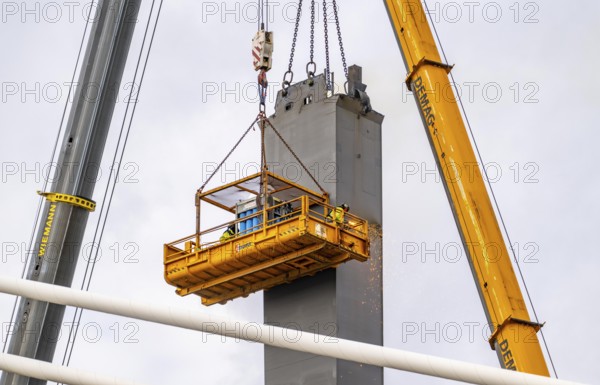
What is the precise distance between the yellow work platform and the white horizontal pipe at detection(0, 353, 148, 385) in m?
19.8

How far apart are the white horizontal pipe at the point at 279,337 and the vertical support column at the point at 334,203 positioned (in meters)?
22.7

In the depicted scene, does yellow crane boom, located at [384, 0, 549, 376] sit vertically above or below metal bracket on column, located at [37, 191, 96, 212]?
above

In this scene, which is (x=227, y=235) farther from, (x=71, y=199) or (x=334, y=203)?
(x=71, y=199)

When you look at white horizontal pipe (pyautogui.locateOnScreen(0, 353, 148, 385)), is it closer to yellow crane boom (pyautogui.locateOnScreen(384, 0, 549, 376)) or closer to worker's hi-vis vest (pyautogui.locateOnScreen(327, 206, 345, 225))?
yellow crane boom (pyautogui.locateOnScreen(384, 0, 549, 376))

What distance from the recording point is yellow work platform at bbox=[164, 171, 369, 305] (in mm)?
32906

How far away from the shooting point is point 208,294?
36.0 meters

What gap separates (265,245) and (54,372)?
20.5m

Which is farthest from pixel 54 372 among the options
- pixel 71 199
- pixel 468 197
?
pixel 468 197

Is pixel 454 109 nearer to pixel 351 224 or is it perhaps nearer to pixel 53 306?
pixel 351 224

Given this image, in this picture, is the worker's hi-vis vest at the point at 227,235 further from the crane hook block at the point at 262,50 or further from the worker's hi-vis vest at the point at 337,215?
the crane hook block at the point at 262,50

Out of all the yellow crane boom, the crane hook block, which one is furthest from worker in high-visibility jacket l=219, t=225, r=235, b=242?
the yellow crane boom

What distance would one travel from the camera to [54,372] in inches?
490

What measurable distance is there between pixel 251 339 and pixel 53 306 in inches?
410

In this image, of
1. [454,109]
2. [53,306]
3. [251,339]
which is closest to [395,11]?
[454,109]
